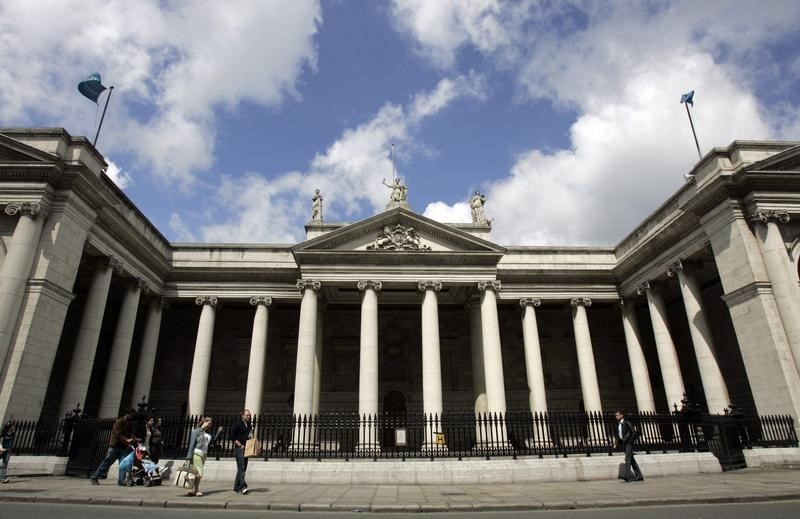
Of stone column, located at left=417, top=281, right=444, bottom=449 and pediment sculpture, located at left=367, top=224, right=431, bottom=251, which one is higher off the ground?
pediment sculpture, located at left=367, top=224, right=431, bottom=251

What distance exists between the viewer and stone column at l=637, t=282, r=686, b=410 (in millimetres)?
23516

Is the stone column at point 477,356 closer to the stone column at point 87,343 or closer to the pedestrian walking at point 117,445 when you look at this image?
the pedestrian walking at point 117,445

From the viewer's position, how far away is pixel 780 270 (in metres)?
18.3

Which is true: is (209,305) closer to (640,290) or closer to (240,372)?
(240,372)

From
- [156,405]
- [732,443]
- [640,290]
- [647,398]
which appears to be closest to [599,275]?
[640,290]

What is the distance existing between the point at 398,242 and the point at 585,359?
1247 cm

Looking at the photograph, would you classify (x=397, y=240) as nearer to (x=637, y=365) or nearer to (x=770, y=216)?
(x=637, y=365)

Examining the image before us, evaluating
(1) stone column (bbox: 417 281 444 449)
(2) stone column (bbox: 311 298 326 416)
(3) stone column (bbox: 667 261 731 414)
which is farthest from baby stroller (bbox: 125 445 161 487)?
(3) stone column (bbox: 667 261 731 414)

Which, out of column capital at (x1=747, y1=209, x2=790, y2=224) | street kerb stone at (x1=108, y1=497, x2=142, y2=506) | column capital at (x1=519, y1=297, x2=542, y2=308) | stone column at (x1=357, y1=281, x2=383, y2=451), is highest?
column capital at (x1=747, y1=209, x2=790, y2=224)

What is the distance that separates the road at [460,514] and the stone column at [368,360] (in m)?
13.3

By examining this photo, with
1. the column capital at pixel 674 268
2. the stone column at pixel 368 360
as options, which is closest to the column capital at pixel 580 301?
the column capital at pixel 674 268

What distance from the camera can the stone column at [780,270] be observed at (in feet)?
57.2

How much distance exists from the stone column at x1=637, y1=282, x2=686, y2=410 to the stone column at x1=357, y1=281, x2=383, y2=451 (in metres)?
14.4

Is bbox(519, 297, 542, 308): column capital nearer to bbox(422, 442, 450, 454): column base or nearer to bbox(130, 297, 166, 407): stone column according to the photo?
bbox(422, 442, 450, 454): column base
